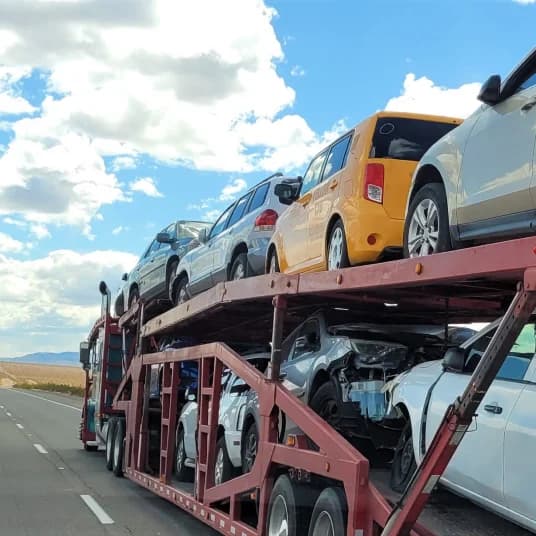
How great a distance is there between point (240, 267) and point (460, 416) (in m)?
6.96

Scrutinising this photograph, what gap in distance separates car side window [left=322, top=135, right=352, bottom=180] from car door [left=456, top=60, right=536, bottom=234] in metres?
2.21

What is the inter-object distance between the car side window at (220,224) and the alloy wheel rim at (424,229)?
19.0 feet

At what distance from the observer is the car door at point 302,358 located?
6.74 metres

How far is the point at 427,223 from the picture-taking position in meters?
5.90

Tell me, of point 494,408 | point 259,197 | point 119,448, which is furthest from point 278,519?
point 119,448

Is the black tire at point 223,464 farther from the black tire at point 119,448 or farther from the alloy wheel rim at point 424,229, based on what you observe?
the black tire at point 119,448

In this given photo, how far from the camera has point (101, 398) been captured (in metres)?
15.2

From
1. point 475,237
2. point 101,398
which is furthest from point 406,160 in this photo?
point 101,398

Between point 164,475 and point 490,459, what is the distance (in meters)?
6.02

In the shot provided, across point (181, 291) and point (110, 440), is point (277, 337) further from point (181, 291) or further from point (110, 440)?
point (110, 440)

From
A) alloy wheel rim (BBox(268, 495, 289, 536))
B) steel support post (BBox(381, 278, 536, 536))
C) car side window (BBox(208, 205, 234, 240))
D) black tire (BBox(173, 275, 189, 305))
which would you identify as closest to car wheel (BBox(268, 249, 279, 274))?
car side window (BBox(208, 205, 234, 240))

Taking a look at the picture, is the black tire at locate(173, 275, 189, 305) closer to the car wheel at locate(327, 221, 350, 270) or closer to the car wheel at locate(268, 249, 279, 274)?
the car wheel at locate(268, 249, 279, 274)

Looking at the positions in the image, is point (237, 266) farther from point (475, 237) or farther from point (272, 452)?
point (475, 237)

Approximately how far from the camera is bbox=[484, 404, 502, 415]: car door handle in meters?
4.22
